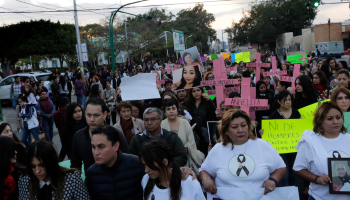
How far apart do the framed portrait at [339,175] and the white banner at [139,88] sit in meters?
3.76

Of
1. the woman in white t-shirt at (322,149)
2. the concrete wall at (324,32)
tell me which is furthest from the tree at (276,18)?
the woman in white t-shirt at (322,149)

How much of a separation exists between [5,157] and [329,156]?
2.92 m

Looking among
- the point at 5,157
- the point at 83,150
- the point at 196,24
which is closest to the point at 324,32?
the point at 196,24

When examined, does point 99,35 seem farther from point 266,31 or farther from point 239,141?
point 239,141

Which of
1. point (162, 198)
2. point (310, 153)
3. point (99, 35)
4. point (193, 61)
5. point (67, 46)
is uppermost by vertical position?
point (99, 35)

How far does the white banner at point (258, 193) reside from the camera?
2.63m

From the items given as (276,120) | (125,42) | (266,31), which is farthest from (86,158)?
(266,31)

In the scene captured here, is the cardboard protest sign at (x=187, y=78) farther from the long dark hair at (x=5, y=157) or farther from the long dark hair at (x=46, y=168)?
the long dark hair at (x=46, y=168)

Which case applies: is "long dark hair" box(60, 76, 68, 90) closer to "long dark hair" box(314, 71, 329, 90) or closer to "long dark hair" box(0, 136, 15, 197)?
"long dark hair" box(314, 71, 329, 90)

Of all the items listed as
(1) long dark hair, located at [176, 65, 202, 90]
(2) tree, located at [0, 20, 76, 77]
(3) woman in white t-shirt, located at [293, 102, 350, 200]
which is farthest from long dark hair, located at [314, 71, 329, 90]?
(2) tree, located at [0, 20, 76, 77]

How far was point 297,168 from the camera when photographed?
2951 mm

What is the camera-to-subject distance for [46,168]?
2.49 meters

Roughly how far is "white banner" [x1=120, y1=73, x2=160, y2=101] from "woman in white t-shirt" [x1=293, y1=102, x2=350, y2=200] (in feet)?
11.4

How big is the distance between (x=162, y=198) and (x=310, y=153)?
1.45 meters
